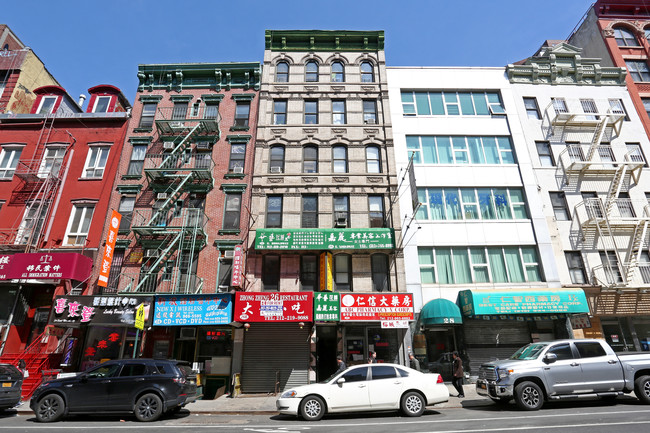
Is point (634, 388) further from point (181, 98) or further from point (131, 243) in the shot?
point (181, 98)

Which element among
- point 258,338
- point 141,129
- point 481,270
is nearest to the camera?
point 258,338

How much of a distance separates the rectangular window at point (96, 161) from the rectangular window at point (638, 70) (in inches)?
1410

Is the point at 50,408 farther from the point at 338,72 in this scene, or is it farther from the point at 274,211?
the point at 338,72

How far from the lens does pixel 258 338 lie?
55.7 feet

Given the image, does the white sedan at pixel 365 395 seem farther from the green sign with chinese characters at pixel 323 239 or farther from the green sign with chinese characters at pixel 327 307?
the green sign with chinese characters at pixel 323 239

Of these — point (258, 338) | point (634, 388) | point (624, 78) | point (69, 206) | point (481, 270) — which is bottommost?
point (634, 388)

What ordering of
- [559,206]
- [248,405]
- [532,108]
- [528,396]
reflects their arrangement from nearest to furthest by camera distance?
[528,396], [248,405], [559,206], [532,108]

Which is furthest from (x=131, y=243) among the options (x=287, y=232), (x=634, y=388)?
(x=634, y=388)

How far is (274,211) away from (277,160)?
3.28m

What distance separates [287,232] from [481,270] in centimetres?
1057

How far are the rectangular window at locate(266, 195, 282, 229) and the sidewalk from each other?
8541 mm

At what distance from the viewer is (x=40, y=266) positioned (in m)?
16.3

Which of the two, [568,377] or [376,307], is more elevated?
[376,307]

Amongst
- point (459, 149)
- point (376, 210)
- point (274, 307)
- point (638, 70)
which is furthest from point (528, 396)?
point (638, 70)
